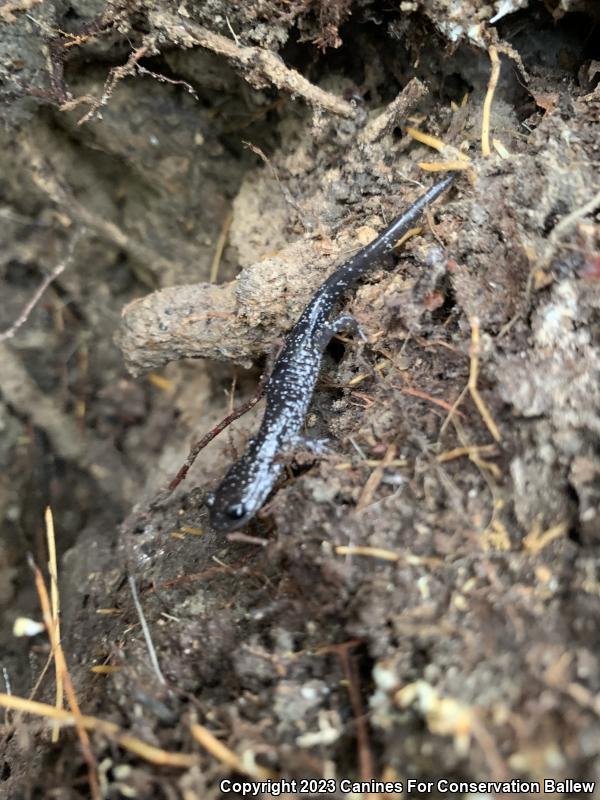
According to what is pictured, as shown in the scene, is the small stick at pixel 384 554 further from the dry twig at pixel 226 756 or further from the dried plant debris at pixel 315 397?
the dry twig at pixel 226 756

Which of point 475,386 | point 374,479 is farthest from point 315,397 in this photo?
point 475,386

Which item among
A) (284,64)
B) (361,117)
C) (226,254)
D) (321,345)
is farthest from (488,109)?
(226,254)

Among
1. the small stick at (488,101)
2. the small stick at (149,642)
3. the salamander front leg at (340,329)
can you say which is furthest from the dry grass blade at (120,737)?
the small stick at (488,101)

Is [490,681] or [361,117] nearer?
[490,681]

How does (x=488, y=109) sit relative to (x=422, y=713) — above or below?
above

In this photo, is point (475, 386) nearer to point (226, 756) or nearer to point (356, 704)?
point (356, 704)

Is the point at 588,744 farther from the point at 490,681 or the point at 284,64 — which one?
the point at 284,64

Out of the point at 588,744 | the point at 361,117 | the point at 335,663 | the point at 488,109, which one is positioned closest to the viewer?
the point at 588,744
